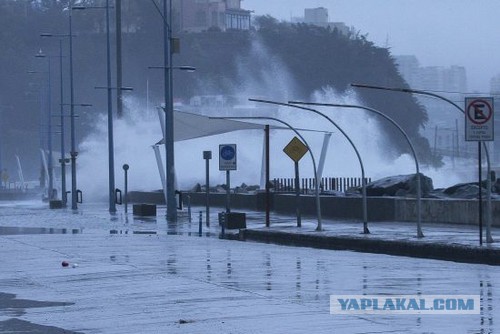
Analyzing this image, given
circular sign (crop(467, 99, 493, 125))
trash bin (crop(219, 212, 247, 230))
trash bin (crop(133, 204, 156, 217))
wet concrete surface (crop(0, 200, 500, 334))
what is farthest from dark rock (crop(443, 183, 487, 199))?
circular sign (crop(467, 99, 493, 125))

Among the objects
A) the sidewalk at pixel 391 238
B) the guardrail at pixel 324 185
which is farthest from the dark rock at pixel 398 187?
the sidewalk at pixel 391 238

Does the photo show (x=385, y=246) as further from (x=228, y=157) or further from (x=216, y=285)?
(x=228, y=157)

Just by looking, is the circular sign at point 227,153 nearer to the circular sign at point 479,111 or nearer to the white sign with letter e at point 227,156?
the white sign with letter e at point 227,156

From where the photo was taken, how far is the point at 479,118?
2847 centimetres

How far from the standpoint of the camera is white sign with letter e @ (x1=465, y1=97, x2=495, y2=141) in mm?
28312

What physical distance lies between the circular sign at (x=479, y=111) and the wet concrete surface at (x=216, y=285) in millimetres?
3110

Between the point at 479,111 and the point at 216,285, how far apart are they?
968cm

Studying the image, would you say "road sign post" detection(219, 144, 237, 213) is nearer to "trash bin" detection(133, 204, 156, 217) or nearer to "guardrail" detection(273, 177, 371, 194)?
"trash bin" detection(133, 204, 156, 217)

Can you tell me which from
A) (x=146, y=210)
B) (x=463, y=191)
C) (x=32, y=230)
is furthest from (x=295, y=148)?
(x=146, y=210)

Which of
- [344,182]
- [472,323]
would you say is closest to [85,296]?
[472,323]

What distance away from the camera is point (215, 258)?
27.7m

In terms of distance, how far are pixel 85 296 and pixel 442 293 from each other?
184 inches

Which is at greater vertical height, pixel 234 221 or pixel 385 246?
pixel 234 221

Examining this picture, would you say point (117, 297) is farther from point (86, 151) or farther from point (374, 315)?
point (86, 151)
